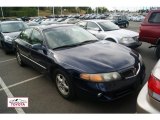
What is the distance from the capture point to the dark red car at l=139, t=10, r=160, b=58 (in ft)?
21.6

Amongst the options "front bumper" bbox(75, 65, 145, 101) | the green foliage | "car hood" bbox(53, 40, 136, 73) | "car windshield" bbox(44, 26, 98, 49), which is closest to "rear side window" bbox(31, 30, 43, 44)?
"car windshield" bbox(44, 26, 98, 49)

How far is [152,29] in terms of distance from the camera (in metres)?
6.68

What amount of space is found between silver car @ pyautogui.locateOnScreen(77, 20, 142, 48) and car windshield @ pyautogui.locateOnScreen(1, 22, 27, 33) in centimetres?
327

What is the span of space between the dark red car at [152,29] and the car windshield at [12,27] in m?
5.78

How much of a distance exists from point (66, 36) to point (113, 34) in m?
3.61

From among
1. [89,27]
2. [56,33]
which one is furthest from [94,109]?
[89,27]

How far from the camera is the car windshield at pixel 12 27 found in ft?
31.2

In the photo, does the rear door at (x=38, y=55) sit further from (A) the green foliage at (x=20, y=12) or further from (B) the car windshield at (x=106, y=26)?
(A) the green foliage at (x=20, y=12)

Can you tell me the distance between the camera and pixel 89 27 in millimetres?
9305

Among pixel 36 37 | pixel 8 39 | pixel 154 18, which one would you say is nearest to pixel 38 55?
pixel 36 37

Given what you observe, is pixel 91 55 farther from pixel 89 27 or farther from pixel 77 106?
pixel 89 27
